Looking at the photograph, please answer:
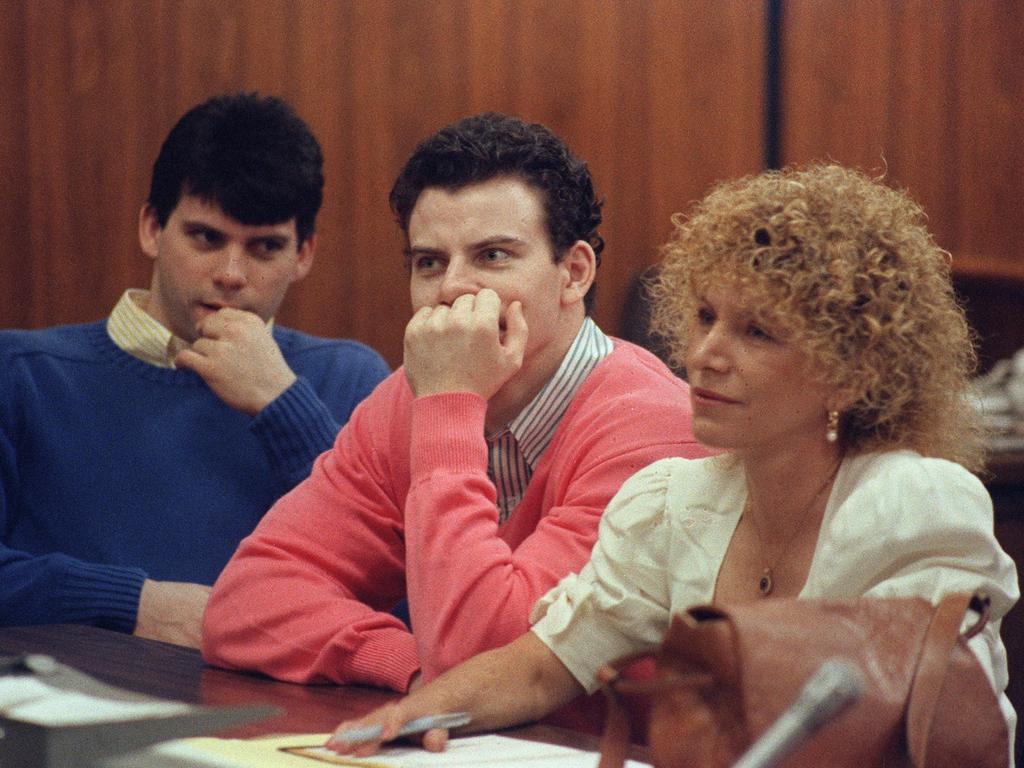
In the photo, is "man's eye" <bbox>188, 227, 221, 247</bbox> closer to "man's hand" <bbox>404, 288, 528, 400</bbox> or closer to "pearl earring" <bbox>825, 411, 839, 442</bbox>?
"man's hand" <bbox>404, 288, 528, 400</bbox>

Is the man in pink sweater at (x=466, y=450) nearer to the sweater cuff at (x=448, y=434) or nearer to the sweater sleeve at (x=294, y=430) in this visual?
the sweater cuff at (x=448, y=434)

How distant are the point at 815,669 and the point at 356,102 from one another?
2691mm

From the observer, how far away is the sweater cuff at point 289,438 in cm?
227

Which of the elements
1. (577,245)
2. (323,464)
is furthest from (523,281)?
(323,464)

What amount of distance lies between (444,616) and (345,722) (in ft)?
0.74

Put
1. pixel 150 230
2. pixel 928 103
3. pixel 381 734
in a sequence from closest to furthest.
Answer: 1. pixel 381 734
2. pixel 150 230
3. pixel 928 103

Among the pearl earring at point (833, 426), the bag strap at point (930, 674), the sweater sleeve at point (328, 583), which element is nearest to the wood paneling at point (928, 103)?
the sweater sleeve at point (328, 583)

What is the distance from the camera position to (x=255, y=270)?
2.43 m

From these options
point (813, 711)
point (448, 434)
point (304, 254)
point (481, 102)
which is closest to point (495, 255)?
point (448, 434)

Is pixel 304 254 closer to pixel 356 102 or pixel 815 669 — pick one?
pixel 356 102

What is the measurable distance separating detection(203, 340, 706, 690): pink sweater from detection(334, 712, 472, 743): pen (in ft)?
0.69

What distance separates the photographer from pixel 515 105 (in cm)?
361

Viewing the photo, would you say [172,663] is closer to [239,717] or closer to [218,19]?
[239,717]

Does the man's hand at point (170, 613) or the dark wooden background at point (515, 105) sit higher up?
the dark wooden background at point (515, 105)
